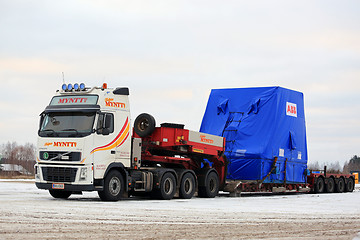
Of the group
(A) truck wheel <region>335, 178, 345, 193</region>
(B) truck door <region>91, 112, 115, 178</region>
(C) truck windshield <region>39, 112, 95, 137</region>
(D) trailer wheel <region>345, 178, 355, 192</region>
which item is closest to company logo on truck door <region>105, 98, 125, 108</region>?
(B) truck door <region>91, 112, 115, 178</region>

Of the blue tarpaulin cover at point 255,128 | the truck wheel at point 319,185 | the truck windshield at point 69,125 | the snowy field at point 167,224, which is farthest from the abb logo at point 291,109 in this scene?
the snowy field at point 167,224

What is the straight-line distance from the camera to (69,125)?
18094 millimetres

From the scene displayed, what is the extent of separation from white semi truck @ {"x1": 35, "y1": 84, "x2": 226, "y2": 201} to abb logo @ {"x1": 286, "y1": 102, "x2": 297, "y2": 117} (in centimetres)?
666

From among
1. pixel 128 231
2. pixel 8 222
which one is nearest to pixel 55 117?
pixel 8 222

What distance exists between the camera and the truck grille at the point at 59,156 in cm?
1775

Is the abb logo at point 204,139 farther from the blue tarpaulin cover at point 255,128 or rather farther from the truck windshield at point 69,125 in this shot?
the truck windshield at point 69,125

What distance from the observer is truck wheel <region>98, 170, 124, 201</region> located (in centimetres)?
1814

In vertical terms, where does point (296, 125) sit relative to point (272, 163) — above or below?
above

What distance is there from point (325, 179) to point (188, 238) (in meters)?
23.2

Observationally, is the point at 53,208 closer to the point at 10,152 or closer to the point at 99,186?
the point at 99,186

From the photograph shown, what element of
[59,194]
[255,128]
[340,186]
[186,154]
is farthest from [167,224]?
[340,186]

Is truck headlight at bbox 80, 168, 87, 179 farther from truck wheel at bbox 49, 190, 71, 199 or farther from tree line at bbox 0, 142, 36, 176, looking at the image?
tree line at bbox 0, 142, 36, 176

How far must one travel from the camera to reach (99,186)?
17938 mm

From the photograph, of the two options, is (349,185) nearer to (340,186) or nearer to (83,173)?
(340,186)
